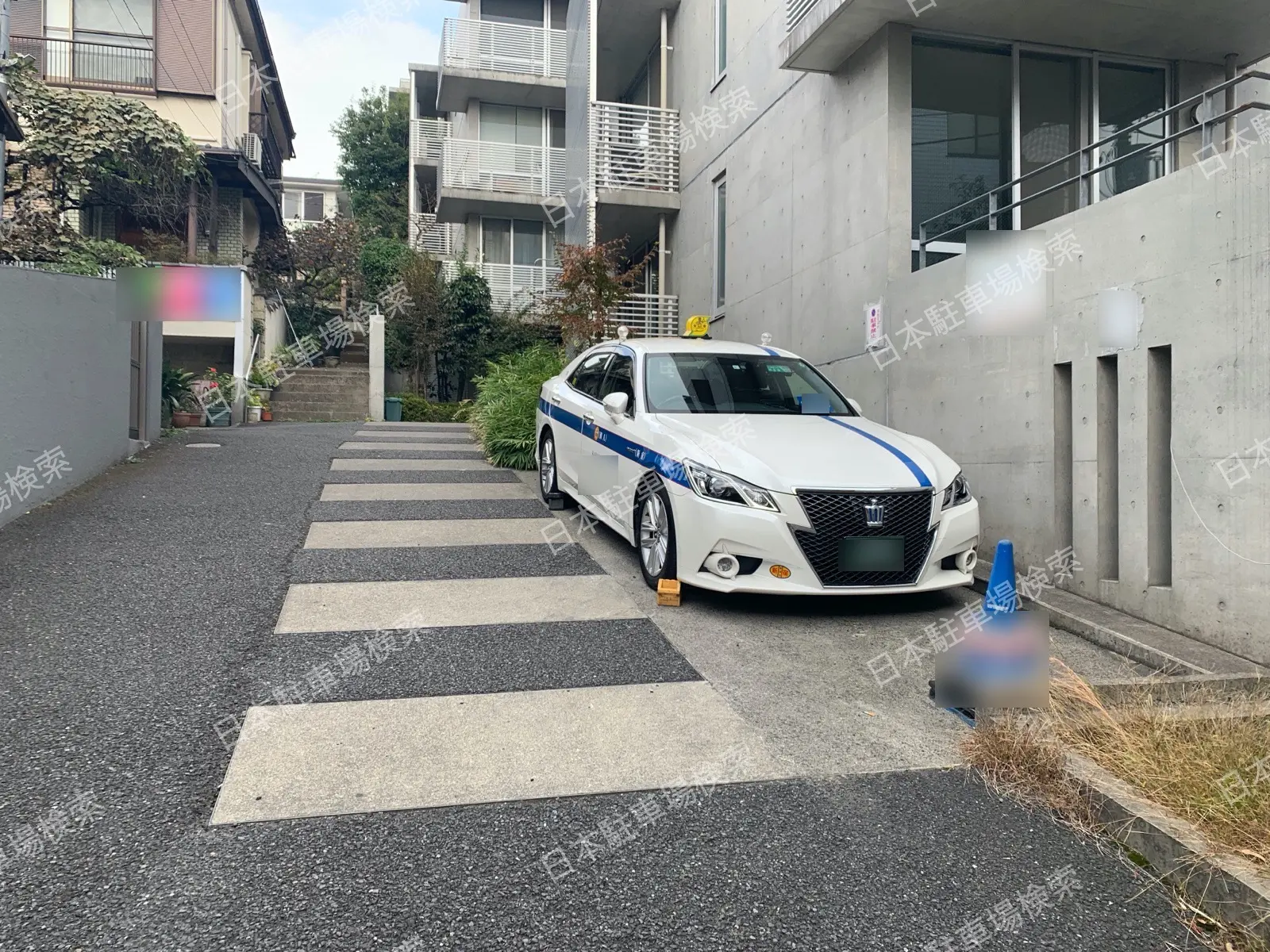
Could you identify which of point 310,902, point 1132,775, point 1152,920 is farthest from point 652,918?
point 1132,775

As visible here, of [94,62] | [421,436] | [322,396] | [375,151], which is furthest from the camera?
[375,151]

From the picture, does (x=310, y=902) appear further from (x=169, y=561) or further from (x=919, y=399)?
(x=919, y=399)

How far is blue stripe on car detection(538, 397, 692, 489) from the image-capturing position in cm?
529

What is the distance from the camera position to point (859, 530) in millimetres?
4961

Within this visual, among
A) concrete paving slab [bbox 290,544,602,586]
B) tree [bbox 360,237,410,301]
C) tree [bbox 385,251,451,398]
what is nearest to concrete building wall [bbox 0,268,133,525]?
concrete paving slab [bbox 290,544,602,586]

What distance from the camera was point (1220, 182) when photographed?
4680mm

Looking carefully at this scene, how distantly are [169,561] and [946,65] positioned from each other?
27.0 ft

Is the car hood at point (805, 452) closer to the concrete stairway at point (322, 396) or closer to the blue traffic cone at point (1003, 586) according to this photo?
the blue traffic cone at point (1003, 586)

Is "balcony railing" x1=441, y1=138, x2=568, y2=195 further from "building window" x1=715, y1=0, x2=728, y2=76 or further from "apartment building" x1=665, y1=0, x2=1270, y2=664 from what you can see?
"apartment building" x1=665, y1=0, x2=1270, y2=664

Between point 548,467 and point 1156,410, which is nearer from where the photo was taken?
point 1156,410

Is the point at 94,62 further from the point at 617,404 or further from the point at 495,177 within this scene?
the point at 617,404

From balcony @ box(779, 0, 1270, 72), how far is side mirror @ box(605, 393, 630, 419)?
14.7ft

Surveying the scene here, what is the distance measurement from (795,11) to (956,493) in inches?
244

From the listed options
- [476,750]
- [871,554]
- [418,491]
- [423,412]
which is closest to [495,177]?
[423,412]
